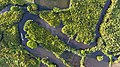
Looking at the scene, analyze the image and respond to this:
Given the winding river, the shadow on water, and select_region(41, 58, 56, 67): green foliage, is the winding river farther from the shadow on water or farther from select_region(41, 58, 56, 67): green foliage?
select_region(41, 58, 56, 67): green foliage

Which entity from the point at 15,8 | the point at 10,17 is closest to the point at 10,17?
the point at 10,17

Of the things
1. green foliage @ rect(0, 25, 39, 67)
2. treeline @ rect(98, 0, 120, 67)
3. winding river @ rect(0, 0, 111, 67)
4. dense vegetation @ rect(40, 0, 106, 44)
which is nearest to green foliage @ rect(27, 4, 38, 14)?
winding river @ rect(0, 0, 111, 67)

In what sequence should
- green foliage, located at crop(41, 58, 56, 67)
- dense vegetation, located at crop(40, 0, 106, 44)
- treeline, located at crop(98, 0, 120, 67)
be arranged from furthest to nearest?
green foliage, located at crop(41, 58, 56, 67), dense vegetation, located at crop(40, 0, 106, 44), treeline, located at crop(98, 0, 120, 67)

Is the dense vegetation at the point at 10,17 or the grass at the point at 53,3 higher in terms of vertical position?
the grass at the point at 53,3

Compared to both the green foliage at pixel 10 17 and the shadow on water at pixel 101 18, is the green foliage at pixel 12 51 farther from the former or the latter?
the shadow on water at pixel 101 18

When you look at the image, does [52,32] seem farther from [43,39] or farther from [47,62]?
[47,62]

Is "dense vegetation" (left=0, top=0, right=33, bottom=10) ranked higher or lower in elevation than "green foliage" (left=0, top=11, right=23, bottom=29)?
higher

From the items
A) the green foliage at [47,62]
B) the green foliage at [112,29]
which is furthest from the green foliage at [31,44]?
the green foliage at [112,29]

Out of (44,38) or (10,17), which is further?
(44,38)
